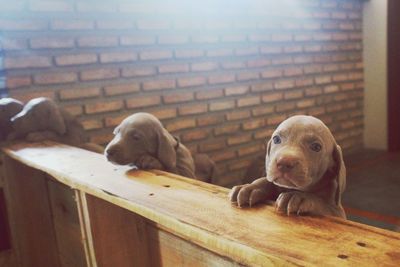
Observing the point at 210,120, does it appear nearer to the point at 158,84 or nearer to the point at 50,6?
the point at 158,84

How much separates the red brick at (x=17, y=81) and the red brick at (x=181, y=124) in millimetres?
1375

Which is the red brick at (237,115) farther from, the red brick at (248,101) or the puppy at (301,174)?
the puppy at (301,174)

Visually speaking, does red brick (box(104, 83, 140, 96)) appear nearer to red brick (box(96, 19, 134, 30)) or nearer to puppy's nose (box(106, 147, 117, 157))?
red brick (box(96, 19, 134, 30))

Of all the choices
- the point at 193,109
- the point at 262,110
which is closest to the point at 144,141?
the point at 193,109

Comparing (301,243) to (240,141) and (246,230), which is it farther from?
(240,141)

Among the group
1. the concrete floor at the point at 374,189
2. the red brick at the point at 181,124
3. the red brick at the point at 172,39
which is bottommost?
the concrete floor at the point at 374,189

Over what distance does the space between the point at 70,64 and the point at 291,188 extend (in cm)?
260

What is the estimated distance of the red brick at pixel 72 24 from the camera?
329cm

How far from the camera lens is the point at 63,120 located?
275 cm

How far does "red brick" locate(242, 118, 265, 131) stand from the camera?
4.80 m

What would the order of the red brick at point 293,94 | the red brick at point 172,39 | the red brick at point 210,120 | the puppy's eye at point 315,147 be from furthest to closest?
the red brick at point 293,94, the red brick at point 210,120, the red brick at point 172,39, the puppy's eye at point 315,147

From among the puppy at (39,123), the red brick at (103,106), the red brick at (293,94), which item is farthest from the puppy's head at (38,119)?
the red brick at (293,94)

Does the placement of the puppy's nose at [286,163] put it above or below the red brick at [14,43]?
below

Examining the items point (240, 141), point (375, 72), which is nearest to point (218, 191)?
point (240, 141)
